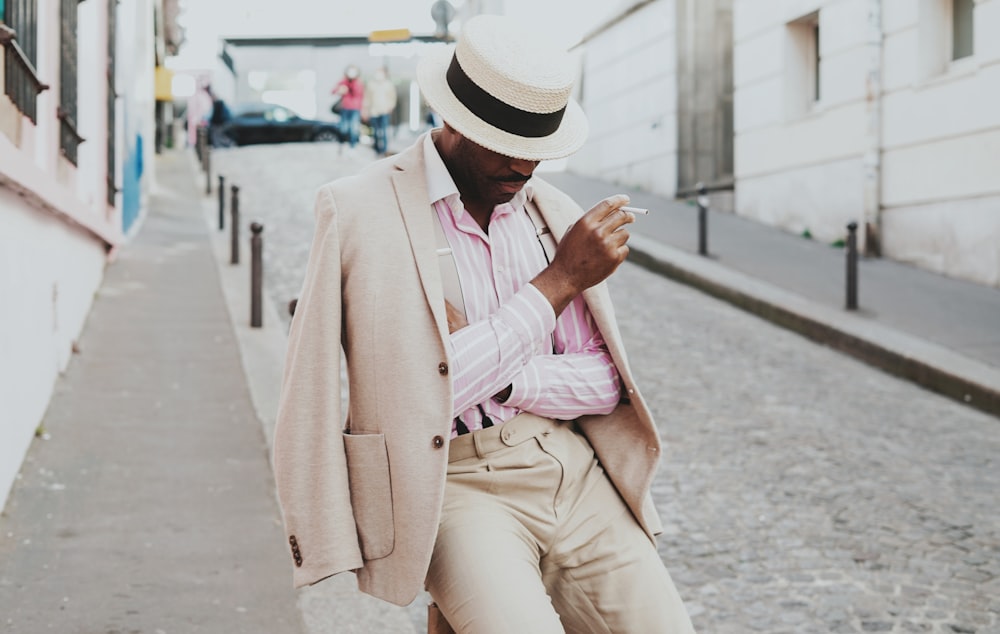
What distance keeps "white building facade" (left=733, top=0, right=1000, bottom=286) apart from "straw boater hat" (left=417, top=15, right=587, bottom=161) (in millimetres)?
10621

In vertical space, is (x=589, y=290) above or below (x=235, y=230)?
above

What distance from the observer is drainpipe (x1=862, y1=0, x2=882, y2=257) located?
13945mm

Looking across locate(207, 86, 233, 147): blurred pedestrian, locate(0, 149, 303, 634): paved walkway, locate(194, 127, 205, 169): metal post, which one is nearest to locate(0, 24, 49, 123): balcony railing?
locate(0, 149, 303, 634): paved walkway

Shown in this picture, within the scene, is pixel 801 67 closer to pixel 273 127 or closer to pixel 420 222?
pixel 420 222

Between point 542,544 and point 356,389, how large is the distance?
480 millimetres

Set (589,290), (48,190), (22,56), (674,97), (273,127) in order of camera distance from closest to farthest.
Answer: (589,290), (22,56), (48,190), (674,97), (273,127)

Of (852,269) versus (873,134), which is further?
(873,134)

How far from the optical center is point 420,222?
7.89 ft

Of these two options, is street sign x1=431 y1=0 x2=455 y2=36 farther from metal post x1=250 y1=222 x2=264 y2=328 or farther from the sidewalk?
metal post x1=250 y1=222 x2=264 y2=328

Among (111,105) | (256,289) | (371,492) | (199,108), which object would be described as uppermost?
(199,108)

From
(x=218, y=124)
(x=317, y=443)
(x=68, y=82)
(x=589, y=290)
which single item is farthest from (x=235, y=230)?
(x=218, y=124)

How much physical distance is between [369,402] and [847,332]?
824 cm

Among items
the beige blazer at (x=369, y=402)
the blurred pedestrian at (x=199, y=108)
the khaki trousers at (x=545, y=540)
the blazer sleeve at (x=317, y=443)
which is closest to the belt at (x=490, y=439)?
the khaki trousers at (x=545, y=540)

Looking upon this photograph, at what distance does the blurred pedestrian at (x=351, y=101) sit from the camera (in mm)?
24734
